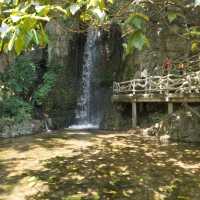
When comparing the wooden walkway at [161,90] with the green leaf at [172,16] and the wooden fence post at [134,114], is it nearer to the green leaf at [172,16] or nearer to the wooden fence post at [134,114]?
the wooden fence post at [134,114]

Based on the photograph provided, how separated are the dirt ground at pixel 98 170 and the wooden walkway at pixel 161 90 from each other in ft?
8.75

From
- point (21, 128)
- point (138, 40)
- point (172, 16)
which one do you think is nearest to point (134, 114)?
point (21, 128)

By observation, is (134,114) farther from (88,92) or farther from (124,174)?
(124,174)

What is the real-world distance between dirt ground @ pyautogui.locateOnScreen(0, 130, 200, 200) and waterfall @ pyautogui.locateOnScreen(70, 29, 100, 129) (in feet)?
22.4

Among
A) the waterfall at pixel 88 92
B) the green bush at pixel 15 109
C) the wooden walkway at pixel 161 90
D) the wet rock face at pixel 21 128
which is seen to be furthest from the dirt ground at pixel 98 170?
the waterfall at pixel 88 92

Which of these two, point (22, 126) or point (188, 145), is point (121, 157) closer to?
point (188, 145)

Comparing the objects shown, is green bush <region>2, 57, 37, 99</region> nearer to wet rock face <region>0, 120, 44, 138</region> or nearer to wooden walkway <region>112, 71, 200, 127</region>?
wet rock face <region>0, 120, 44, 138</region>

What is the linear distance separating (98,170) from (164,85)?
29.5ft

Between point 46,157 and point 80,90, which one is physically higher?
point 80,90

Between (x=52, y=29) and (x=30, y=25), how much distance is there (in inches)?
860

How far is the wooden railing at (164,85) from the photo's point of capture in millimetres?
15725


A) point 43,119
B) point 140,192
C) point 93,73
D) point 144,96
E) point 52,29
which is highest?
point 52,29

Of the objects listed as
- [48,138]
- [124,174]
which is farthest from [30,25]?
[48,138]

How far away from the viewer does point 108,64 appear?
23.1 m
